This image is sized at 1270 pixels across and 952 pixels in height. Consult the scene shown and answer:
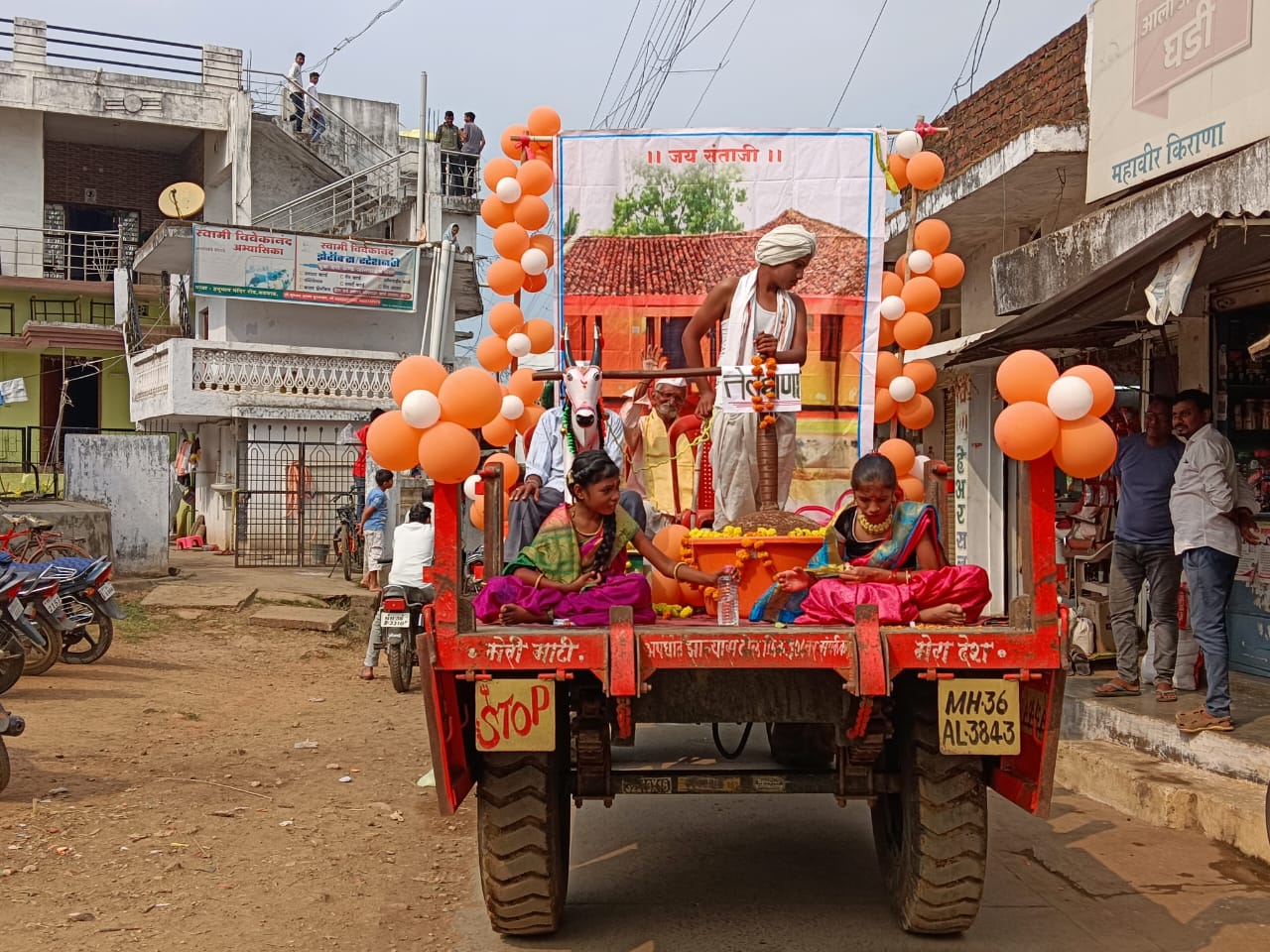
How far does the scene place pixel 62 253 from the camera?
3139 cm

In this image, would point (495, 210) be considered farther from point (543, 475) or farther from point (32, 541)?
point (32, 541)

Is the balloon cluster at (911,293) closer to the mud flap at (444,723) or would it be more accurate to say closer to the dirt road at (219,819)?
the dirt road at (219,819)

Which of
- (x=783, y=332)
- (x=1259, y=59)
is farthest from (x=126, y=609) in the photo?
(x=1259, y=59)

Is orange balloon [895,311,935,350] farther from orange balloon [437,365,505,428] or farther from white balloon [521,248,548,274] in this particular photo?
orange balloon [437,365,505,428]

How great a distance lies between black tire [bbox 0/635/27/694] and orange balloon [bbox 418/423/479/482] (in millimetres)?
5874

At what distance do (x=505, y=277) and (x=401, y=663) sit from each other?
393 cm

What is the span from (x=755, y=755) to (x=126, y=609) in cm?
871

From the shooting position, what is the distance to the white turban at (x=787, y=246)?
20.5 ft

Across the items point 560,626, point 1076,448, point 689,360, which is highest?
point 689,360

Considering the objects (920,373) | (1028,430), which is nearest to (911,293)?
(920,373)

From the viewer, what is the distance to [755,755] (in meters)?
Result: 7.56

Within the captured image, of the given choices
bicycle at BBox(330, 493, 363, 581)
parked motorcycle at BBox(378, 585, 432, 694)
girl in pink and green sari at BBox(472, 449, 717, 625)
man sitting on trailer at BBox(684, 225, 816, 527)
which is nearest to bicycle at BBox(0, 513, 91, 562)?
parked motorcycle at BBox(378, 585, 432, 694)

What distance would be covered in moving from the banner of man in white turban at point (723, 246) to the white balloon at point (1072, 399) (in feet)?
10.1

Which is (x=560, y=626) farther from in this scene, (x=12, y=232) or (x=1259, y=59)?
(x=12, y=232)
